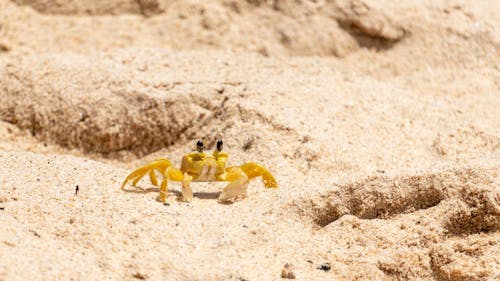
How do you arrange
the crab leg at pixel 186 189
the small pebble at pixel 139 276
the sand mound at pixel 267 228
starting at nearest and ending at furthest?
the small pebble at pixel 139 276 → the sand mound at pixel 267 228 → the crab leg at pixel 186 189

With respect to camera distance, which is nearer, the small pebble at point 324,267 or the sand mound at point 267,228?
the sand mound at point 267,228

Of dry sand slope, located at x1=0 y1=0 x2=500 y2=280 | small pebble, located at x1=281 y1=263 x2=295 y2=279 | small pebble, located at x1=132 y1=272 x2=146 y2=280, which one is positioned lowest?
dry sand slope, located at x1=0 y1=0 x2=500 y2=280

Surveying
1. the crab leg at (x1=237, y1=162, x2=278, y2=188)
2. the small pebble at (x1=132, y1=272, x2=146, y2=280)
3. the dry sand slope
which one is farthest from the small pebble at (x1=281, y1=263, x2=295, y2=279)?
the crab leg at (x1=237, y1=162, x2=278, y2=188)

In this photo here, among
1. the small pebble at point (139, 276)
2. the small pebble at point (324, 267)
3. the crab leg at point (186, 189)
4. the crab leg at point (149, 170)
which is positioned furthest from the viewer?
the crab leg at point (149, 170)

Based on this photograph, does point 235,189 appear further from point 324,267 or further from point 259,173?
point 324,267

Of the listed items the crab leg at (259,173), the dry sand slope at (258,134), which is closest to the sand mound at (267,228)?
the dry sand slope at (258,134)

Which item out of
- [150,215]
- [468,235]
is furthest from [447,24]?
[150,215]

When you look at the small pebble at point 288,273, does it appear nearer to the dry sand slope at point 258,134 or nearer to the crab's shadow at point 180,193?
the dry sand slope at point 258,134

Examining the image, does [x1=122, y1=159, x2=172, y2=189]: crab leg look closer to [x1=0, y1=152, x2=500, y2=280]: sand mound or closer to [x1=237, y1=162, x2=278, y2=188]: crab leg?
[x1=0, y1=152, x2=500, y2=280]: sand mound

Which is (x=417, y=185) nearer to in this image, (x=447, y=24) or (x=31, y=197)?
(x=31, y=197)
